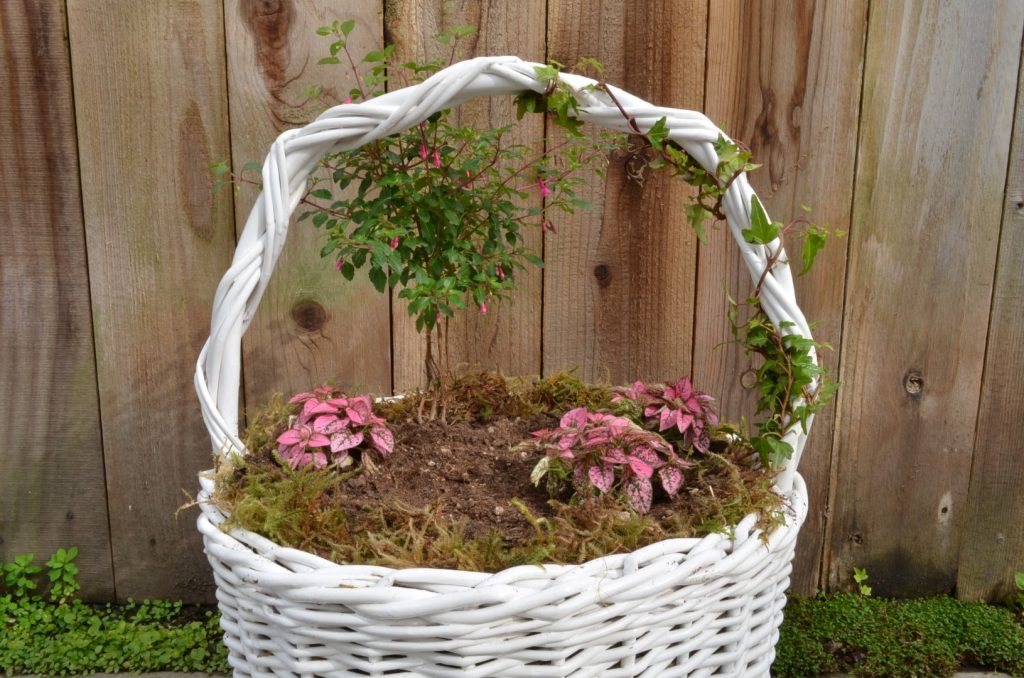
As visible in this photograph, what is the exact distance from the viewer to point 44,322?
1629mm

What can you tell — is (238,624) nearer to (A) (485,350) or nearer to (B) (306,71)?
(A) (485,350)

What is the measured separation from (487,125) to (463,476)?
2.56 feet

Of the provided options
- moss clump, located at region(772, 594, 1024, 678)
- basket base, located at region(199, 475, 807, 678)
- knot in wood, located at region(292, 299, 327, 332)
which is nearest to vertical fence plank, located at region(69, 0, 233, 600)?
knot in wood, located at region(292, 299, 327, 332)

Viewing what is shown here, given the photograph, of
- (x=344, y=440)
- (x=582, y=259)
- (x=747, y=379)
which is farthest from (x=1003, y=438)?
(x=344, y=440)

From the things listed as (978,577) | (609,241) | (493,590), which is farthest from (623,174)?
(978,577)

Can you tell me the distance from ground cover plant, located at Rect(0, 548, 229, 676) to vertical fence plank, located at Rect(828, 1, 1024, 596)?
1.39m

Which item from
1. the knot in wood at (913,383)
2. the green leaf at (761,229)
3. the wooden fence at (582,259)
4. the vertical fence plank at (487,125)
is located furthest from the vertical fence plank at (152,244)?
the knot in wood at (913,383)

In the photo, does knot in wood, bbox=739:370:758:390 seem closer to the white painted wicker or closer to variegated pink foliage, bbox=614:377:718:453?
variegated pink foliage, bbox=614:377:718:453

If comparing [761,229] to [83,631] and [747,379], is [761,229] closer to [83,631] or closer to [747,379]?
[747,379]

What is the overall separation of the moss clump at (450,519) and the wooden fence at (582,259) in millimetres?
621

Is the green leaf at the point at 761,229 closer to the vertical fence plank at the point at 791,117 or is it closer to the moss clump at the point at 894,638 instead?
the vertical fence plank at the point at 791,117

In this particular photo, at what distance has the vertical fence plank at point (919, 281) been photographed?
61.7 inches

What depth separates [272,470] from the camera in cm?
103

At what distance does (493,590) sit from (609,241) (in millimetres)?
998
